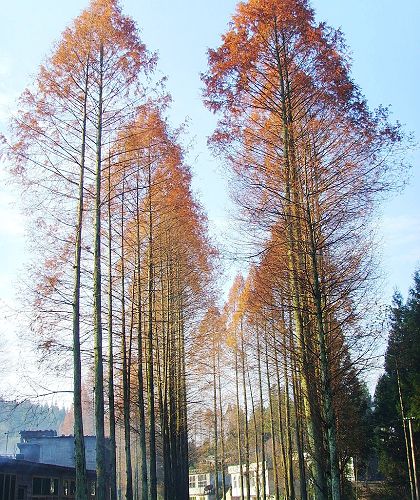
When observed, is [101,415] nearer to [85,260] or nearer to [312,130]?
[85,260]

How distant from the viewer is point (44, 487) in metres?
24.9

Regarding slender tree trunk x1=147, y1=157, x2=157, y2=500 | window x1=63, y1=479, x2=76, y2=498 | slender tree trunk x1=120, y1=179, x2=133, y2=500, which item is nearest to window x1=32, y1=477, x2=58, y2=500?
window x1=63, y1=479, x2=76, y2=498

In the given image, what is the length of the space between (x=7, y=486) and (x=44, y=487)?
3.71 metres

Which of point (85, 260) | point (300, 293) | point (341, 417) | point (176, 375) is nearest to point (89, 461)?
point (176, 375)

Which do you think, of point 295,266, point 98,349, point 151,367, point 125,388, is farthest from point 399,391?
point 98,349

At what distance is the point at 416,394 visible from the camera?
26.0 meters

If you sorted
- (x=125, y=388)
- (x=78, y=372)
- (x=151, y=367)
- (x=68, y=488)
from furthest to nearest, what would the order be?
(x=68, y=488) → (x=151, y=367) → (x=125, y=388) → (x=78, y=372)

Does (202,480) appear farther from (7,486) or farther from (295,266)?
(295,266)

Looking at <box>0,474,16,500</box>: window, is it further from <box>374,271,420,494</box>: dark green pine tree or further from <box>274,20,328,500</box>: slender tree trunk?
<box>374,271,420,494</box>: dark green pine tree

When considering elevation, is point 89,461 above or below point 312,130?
below

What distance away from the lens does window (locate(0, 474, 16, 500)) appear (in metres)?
21.0

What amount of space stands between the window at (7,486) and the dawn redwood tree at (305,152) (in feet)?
48.7

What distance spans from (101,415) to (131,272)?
21.1 ft

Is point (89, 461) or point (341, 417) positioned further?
point (89, 461)
